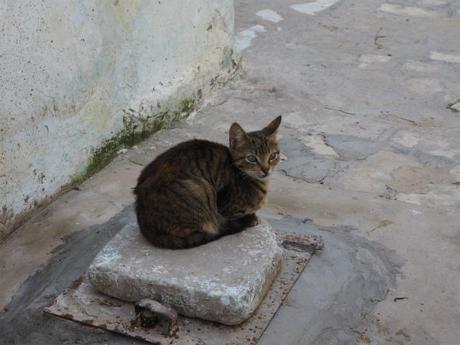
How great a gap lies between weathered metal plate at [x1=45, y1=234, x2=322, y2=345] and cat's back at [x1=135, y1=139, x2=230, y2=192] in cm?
53

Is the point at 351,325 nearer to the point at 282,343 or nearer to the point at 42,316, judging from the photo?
the point at 282,343

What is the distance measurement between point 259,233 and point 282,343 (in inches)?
23.6

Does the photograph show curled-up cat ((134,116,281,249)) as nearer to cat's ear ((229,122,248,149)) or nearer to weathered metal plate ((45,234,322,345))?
cat's ear ((229,122,248,149))

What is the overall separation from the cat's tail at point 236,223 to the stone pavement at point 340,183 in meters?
0.37

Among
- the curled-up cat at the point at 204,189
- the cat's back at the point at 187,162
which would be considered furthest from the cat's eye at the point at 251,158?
the cat's back at the point at 187,162

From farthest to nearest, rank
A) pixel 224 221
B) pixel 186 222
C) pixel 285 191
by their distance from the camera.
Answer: pixel 285 191
pixel 224 221
pixel 186 222

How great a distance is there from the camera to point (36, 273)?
11.2ft

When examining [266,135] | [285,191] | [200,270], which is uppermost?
[266,135]

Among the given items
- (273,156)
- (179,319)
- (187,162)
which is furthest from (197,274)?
(273,156)

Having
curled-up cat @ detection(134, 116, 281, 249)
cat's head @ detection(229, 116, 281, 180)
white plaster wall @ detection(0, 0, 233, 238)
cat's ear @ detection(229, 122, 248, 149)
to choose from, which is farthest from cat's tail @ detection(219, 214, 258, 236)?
white plaster wall @ detection(0, 0, 233, 238)

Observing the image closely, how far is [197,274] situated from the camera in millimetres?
2992

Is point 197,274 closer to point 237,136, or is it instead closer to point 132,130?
point 237,136

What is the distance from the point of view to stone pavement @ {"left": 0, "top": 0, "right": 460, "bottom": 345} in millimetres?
3096

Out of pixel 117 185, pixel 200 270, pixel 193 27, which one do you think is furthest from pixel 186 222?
pixel 193 27
